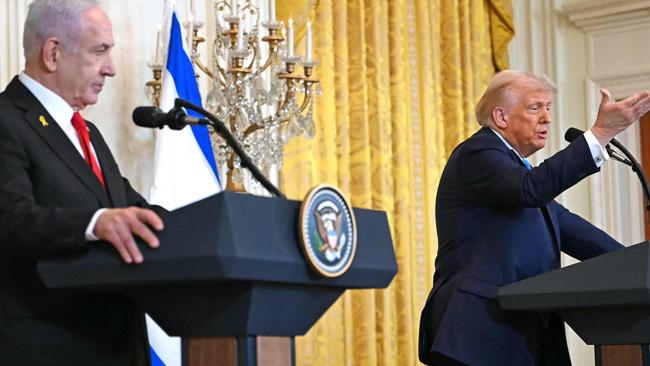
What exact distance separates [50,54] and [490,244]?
1657 millimetres

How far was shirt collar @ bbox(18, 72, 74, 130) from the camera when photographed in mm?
2701

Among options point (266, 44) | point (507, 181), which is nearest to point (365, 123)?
point (266, 44)

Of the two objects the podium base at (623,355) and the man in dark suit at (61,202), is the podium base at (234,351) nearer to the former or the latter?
the man in dark suit at (61,202)

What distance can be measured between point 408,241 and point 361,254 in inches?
165

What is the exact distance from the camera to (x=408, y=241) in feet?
21.6

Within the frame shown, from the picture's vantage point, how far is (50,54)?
272cm

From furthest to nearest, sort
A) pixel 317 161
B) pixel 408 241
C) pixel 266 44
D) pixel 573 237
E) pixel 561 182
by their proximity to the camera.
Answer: pixel 408 241 → pixel 317 161 → pixel 266 44 → pixel 573 237 → pixel 561 182

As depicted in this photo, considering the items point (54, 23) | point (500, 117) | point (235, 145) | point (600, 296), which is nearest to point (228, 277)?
point (235, 145)

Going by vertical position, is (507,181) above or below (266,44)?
below

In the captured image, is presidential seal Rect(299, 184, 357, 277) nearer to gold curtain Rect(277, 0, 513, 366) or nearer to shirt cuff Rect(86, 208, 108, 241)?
shirt cuff Rect(86, 208, 108, 241)

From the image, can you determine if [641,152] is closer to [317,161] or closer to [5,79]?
[317,161]

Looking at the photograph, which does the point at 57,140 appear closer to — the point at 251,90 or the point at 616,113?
the point at 616,113

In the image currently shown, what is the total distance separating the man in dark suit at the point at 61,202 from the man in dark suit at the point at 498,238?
1.29 m

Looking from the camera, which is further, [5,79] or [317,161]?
[317,161]
